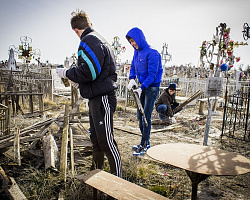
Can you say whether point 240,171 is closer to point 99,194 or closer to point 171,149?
point 171,149

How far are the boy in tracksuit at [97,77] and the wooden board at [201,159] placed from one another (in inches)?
21.4

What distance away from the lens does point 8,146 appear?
302 centimetres

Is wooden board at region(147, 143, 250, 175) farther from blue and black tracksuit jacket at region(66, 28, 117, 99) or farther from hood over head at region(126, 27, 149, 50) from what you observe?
hood over head at region(126, 27, 149, 50)

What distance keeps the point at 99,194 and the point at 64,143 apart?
0.83m

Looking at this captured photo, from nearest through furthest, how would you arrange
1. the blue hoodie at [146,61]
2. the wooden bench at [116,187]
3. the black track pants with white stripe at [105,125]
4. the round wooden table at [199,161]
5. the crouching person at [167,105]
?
the wooden bench at [116,187]
the round wooden table at [199,161]
the black track pants with white stripe at [105,125]
the blue hoodie at [146,61]
the crouching person at [167,105]

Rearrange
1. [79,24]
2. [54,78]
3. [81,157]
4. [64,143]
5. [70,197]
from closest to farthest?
[70,197] < [79,24] < [64,143] < [81,157] < [54,78]

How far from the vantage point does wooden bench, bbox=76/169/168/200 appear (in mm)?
1492

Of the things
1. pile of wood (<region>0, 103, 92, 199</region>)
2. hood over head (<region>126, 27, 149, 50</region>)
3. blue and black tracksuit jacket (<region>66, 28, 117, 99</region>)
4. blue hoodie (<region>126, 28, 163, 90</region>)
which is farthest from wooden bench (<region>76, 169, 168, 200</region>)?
hood over head (<region>126, 27, 149, 50</region>)

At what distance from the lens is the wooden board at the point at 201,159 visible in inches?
65.3

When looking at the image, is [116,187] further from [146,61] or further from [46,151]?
[146,61]

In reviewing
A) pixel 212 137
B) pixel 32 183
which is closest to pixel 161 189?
pixel 32 183

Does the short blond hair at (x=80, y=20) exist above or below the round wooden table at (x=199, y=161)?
above

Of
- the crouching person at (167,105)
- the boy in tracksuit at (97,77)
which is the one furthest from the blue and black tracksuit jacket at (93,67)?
the crouching person at (167,105)

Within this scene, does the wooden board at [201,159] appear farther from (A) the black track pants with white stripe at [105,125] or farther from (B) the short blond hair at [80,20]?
(B) the short blond hair at [80,20]
